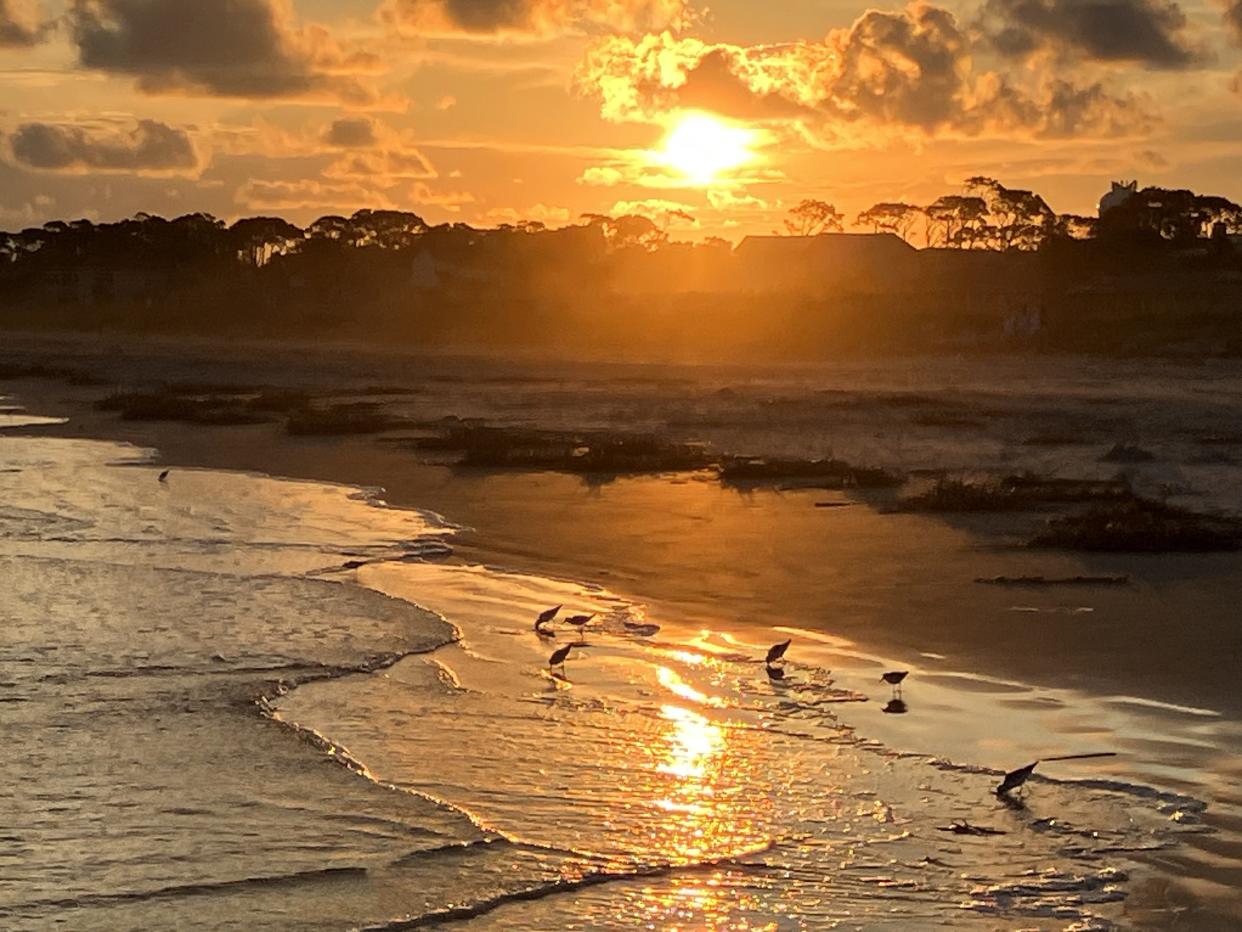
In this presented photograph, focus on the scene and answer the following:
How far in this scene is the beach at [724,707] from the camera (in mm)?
7137

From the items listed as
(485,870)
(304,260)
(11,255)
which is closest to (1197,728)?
(485,870)

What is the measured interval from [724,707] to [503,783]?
6.75ft

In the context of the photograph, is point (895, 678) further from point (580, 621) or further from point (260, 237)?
point (260, 237)

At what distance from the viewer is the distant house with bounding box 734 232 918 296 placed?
100750 millimetres

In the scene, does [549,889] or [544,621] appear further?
[544,621]

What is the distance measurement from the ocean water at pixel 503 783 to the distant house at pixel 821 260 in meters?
83.1

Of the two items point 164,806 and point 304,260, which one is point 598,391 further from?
point 304,260

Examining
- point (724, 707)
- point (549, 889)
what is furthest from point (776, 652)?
point (549, 889)

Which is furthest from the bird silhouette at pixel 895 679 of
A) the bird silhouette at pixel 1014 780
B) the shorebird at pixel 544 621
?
the shorebird at pixel 544 621

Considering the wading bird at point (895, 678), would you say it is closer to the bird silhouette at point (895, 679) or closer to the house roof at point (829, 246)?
the bird silhouette at point (895, 679)

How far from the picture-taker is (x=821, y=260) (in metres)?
110

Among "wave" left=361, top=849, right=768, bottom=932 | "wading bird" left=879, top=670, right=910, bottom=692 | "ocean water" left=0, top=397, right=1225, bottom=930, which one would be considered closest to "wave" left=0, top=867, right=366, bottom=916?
"ocean water" left=0, top=397, right=1225, bottom=930

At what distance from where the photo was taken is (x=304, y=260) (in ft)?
367

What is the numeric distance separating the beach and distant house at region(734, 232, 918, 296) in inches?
3040
